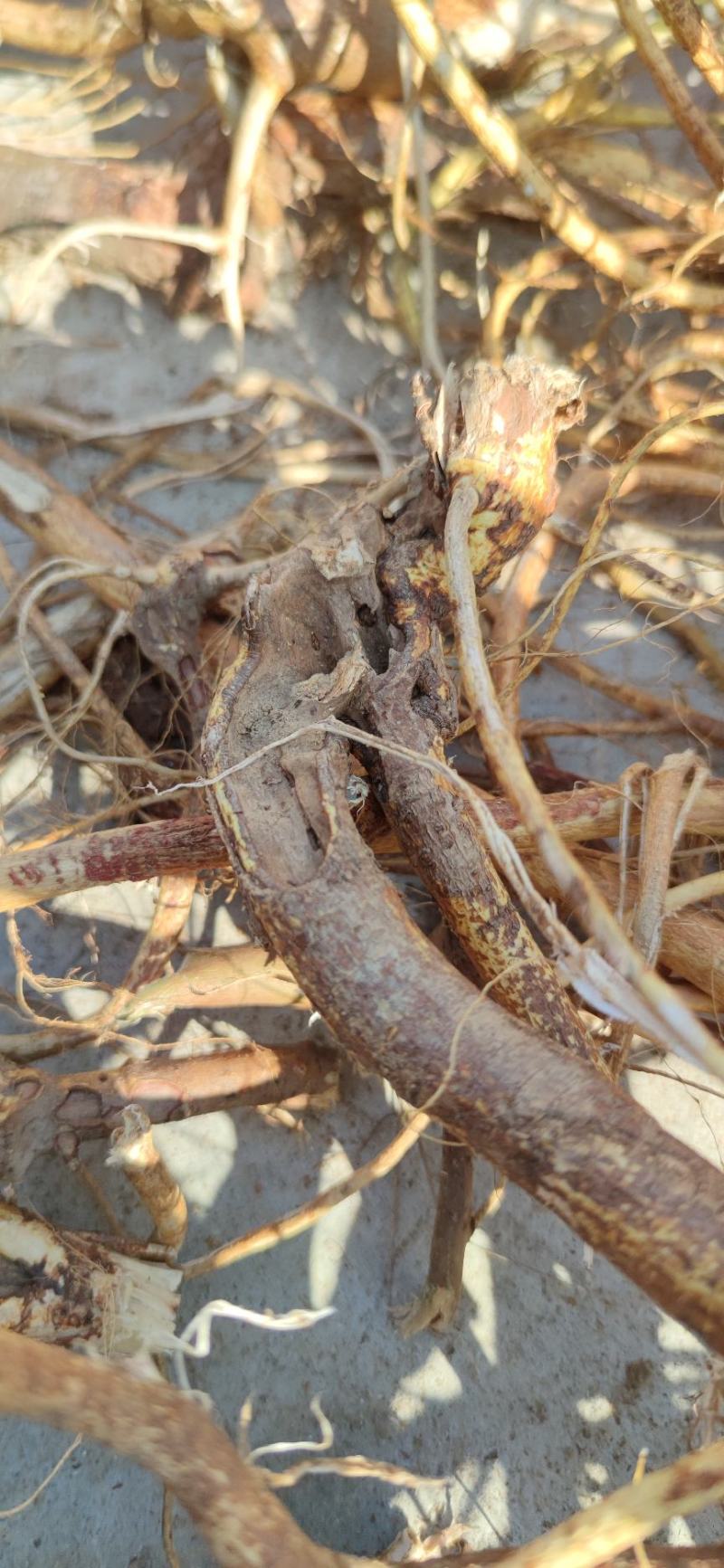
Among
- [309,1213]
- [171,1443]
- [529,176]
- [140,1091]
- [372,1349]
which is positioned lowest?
[372,1349]

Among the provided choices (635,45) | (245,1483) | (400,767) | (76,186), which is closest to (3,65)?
(76,186)

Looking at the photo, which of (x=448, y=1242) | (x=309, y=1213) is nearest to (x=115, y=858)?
(x=309, y=1213)

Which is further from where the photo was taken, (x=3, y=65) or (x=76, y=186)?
(x=3, y=65)

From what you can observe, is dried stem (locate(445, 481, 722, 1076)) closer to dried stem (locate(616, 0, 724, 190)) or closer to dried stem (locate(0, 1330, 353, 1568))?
dried stem (locate(0, 1330, 353, 1568))

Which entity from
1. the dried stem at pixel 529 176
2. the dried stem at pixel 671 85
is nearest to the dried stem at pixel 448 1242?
the dried stem at pixel 529 176

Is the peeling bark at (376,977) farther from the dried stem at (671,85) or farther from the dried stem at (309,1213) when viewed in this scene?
the dried stem at (671,85)

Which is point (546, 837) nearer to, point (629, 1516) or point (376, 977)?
point (376, 977)

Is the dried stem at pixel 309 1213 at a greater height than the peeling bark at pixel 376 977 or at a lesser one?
lesser

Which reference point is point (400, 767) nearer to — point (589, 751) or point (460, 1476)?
point (589, 751)
